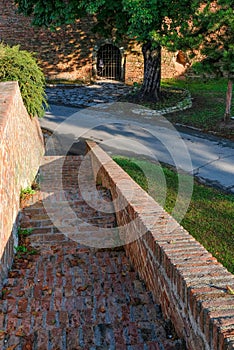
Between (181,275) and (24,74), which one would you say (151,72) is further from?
(181,275)

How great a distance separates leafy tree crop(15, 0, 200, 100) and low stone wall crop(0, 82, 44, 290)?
683 cm

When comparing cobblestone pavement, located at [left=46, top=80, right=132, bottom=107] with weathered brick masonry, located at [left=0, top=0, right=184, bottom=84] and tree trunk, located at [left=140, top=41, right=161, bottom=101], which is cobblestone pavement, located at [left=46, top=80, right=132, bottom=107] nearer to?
weathered brick masonry, located at [left=0, top=0, right=184, bottom=84]

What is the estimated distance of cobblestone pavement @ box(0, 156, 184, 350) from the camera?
298 cm

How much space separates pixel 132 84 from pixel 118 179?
54.2ft

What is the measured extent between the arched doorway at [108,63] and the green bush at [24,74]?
1319 cm

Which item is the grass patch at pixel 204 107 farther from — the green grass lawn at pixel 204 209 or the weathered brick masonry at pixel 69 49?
the green grass lawn at pixel 204 209

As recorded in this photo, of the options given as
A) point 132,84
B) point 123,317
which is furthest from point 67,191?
point 132,84

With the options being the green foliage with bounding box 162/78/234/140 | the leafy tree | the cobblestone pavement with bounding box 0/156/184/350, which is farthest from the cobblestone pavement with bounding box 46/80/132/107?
the cobblestone pavement with bounding box 0/156/184/350

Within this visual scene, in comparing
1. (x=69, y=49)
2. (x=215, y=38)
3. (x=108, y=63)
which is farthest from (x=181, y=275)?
(x=108, y=63)

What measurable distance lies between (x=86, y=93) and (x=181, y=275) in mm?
16699

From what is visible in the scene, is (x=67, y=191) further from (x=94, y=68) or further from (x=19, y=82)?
(x=94, y=68)

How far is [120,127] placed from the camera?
43.4 ft

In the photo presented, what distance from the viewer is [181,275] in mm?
2520

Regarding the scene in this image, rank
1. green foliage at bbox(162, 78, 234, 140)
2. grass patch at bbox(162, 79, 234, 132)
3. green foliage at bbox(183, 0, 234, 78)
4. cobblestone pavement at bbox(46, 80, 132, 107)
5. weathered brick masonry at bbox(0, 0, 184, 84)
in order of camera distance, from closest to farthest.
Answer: green foliage at bbox(183, 0, 234, 78) < green foliage at bbox(162, 78, 234, 140) < grass patch at bbox(162, 79, 234, 132) < cobblestone pavement at bbox(46, 80, 132, 107) < weathered brick masonry at bbox(0, 0, 184, 84)
